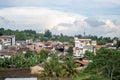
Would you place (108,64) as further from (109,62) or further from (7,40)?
(7,40)

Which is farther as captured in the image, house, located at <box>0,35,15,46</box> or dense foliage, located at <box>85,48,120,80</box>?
house, located at <box>0,35,15,46</box>

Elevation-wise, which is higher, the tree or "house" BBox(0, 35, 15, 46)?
the tree

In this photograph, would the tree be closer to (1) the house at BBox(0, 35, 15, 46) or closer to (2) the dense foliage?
(2) the dense foliage

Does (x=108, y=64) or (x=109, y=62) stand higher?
(x=109, y=62)

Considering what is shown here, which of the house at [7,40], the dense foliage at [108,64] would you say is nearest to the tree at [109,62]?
the dense foliage at [108,64]

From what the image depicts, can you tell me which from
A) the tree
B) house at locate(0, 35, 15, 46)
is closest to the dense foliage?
the tree

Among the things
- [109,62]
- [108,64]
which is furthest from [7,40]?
[109,62]

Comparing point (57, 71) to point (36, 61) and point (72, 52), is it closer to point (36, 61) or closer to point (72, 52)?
point (36, 61)

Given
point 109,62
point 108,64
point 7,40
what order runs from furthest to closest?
point 7,40, point 108,64, point 109,62

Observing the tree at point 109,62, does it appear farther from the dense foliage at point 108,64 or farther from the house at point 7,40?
the house at point 7,40

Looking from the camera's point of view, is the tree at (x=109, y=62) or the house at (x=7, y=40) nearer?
the tree at (x=109, y=62)

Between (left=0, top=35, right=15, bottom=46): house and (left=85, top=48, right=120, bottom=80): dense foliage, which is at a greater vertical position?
(left=85, top=48, right=120, bottom=80): dense foliage

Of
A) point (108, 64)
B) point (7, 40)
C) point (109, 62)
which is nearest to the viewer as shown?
point (109, 62)

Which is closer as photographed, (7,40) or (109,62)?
(109,62)
